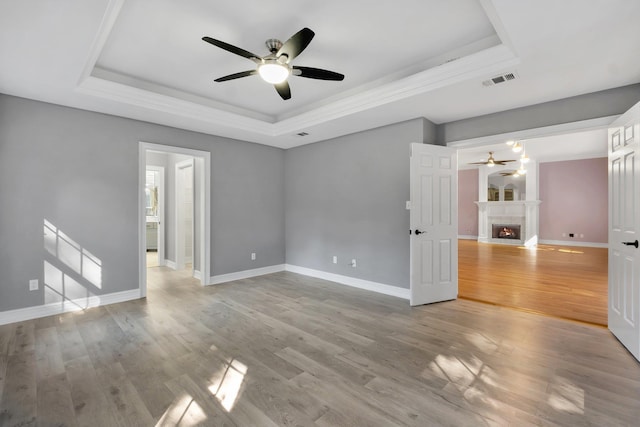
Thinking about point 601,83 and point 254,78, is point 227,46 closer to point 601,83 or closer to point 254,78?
point 254,78

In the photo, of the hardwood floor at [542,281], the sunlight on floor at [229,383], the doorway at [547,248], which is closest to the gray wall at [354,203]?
the doorway at [547,248]

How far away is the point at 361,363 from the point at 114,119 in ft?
14.3

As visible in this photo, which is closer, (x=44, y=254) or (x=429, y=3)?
(x=429, y=3)

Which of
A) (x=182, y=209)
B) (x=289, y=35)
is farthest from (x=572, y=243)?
(x=182, y=209)

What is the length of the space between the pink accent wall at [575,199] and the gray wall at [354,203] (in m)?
8.15

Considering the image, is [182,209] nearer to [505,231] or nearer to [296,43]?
[296,43]

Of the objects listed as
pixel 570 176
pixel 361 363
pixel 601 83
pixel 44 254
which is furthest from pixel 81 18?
pixel 570 176

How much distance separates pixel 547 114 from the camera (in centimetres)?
349

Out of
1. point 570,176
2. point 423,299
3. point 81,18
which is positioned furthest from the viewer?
point 570,176

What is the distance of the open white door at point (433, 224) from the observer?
3.88m

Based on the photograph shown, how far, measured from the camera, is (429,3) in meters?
2.31

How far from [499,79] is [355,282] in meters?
3.40

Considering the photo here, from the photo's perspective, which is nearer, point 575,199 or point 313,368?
point 313,368

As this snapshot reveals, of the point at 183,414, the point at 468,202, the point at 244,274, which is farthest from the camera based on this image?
the point at 468,202
